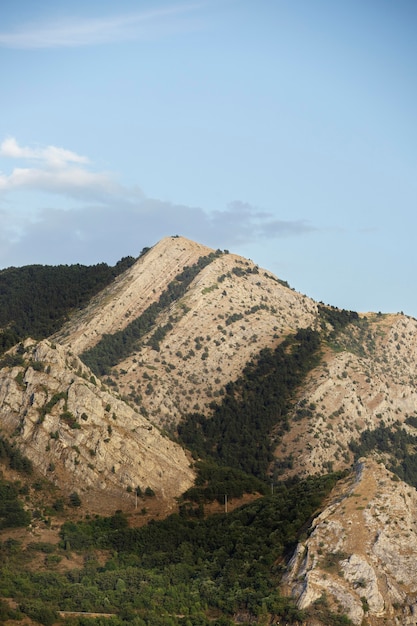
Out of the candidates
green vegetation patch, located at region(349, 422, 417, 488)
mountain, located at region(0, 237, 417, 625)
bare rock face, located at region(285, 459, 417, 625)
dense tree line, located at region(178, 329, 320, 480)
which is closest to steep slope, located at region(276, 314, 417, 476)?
mountain, located at region(0, 237, 417, 625)

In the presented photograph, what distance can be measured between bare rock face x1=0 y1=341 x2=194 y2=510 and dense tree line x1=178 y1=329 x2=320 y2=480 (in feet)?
64.6

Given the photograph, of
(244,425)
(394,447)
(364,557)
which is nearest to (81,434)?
(364,557)

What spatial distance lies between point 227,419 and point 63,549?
6296cm

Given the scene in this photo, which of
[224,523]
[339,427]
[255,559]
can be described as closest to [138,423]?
[224,523]

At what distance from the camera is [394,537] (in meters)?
120

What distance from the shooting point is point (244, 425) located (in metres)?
189

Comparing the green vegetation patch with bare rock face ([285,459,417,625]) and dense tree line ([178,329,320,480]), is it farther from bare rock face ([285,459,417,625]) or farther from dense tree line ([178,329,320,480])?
bare rock face ([285,459,417,625])

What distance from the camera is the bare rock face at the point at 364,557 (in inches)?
4446

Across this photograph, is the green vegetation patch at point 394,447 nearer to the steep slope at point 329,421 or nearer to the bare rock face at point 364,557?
the steep slope at point 329,421

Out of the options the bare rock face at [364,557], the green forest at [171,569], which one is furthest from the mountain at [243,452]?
the green forest at [171,569]

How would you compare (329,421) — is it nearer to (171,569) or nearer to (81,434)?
(81,434)

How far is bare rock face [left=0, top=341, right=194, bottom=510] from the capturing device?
478 ft

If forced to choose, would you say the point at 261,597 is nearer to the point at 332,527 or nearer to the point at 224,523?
the point at 332,527

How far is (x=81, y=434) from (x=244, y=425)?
159 feet
